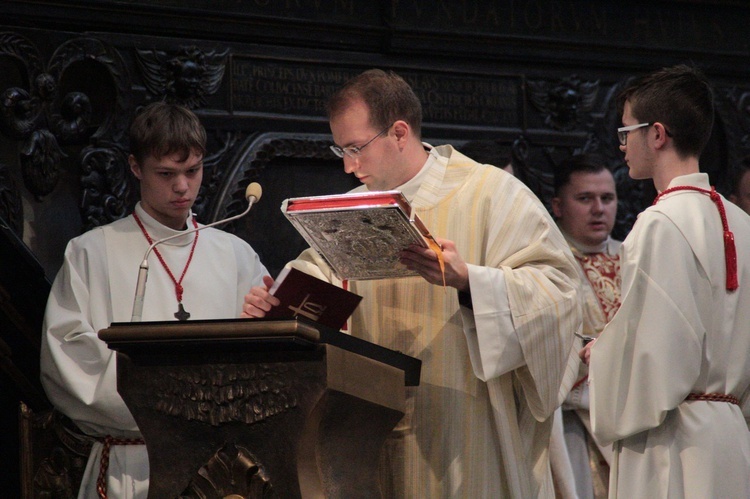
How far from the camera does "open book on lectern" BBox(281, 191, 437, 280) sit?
11.9 feet

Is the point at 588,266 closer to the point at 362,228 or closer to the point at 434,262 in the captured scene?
the point at 434,262

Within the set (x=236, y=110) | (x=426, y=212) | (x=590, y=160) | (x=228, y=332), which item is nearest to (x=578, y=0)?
(x=590, y=160)

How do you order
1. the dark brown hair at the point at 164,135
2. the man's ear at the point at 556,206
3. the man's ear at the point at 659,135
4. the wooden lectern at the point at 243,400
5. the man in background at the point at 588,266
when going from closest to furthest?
the wooden lectern at the point at 243,400 → the man's ear at the point at 659,135 → the dark brown hair at the point at 164,135 → the man in background at the point at 588,266 → the man's ear at the point at 556,206

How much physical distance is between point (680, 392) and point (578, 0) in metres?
4.31

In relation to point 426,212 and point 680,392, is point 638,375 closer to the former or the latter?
point 680,392

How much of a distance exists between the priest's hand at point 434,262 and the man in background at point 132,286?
1303 millimetres

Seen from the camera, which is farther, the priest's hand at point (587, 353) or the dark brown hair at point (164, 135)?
the dark brown hair at point (164, 135)

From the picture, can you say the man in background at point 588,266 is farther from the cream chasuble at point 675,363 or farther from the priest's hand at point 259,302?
the priest's hand at point 259,302

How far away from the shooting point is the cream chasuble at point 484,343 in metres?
4.05

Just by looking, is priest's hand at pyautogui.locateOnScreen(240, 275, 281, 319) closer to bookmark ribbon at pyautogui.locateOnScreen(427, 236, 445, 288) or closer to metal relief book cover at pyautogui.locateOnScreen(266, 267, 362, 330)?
metal relief book cover at pyautogui.locateOnScreen(266, 267, 362, 330)

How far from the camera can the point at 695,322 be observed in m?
3.90

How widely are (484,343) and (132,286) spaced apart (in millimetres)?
1657

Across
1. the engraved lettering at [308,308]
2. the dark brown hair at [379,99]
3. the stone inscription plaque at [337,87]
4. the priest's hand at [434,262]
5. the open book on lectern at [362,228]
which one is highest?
the stone inscription plaque at [337,87]

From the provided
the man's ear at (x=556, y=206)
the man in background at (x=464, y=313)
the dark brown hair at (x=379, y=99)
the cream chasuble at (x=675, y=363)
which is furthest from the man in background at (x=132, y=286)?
the man's ear at (x=556, y=206)
